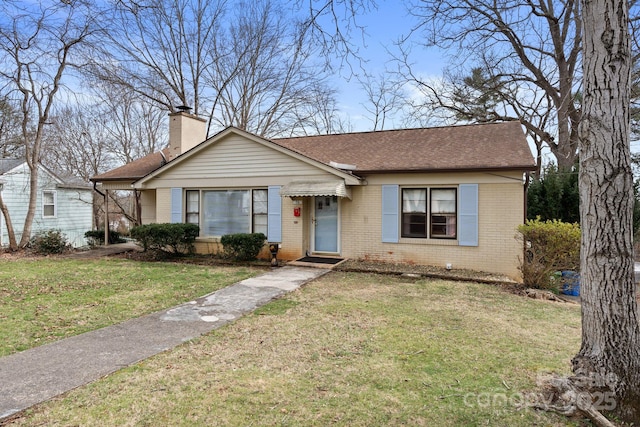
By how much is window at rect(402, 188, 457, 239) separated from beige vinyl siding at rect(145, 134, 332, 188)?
2.74 meters

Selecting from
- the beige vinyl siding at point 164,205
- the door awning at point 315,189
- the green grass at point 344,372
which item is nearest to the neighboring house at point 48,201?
the beige vinyl siding at point 164,205

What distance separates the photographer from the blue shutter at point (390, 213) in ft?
37.0

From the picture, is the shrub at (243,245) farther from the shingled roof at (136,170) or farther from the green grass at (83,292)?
the shingled roof at (136,170)

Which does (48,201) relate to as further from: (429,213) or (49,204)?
(429,213)

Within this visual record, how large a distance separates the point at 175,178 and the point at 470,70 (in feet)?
49.3

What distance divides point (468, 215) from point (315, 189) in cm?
432

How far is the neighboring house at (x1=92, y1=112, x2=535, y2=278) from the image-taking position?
10.4 metres

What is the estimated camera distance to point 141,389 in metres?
3.66

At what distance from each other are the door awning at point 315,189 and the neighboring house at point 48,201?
13.0 metres

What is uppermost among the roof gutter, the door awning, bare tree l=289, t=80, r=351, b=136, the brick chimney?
bare tree l=289, t=80, r=351, b=136

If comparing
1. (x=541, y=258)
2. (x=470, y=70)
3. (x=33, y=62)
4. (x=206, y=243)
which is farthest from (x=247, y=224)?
(x=470, y=70)

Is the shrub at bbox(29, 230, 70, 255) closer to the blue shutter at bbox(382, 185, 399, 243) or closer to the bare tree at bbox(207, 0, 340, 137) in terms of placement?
the blue shutter at bbox(382, 185, 399, 243)

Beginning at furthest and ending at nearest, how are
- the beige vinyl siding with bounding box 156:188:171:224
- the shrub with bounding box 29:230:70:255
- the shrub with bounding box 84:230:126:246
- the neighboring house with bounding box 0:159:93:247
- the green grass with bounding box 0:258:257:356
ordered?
1. the neighboring house with bounding box 0:159:93:247
2. the shrub with bounding box 84:230:126:246
3. the shrub with bounding box 29:230:70:255
4. the beige vinyl siding with bounding box 156:188:171:224
5. the green grass with bounding box 0:258:257:356

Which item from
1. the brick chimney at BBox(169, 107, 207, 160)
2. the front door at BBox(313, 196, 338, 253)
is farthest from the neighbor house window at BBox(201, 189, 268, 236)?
the brick chimney at BBox(169, 107, 207, 160)
